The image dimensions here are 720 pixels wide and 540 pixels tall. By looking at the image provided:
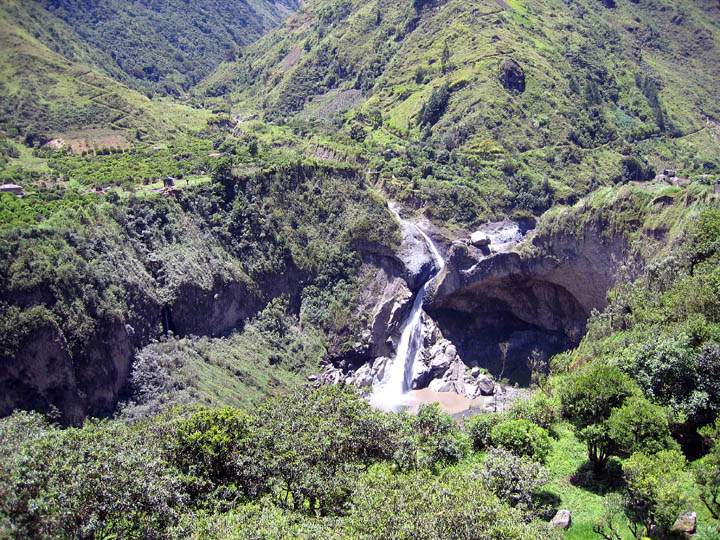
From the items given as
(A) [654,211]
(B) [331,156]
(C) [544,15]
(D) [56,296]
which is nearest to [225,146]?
(B) [331,156]

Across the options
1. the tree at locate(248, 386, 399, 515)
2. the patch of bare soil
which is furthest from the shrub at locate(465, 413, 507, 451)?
the patch of bare soil

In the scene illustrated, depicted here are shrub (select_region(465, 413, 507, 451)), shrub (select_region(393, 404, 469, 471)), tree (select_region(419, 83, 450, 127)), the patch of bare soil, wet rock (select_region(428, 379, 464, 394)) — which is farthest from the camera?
tree (select_region(419, 83, 450, 127))

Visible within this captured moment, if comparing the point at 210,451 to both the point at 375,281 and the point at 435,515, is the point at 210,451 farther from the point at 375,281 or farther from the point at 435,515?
the point at 375,281

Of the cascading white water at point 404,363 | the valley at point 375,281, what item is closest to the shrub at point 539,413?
the valley at point 375,281

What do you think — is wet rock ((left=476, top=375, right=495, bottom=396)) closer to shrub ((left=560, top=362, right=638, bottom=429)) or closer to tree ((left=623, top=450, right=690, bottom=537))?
shrub ((left=560, top=362, right=638, bottom=429))

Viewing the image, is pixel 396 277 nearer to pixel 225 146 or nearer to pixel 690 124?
pixel 225 146

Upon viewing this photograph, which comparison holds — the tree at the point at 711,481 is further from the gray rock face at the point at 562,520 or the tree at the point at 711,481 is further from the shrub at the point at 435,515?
the shrub at the point at 435,515
